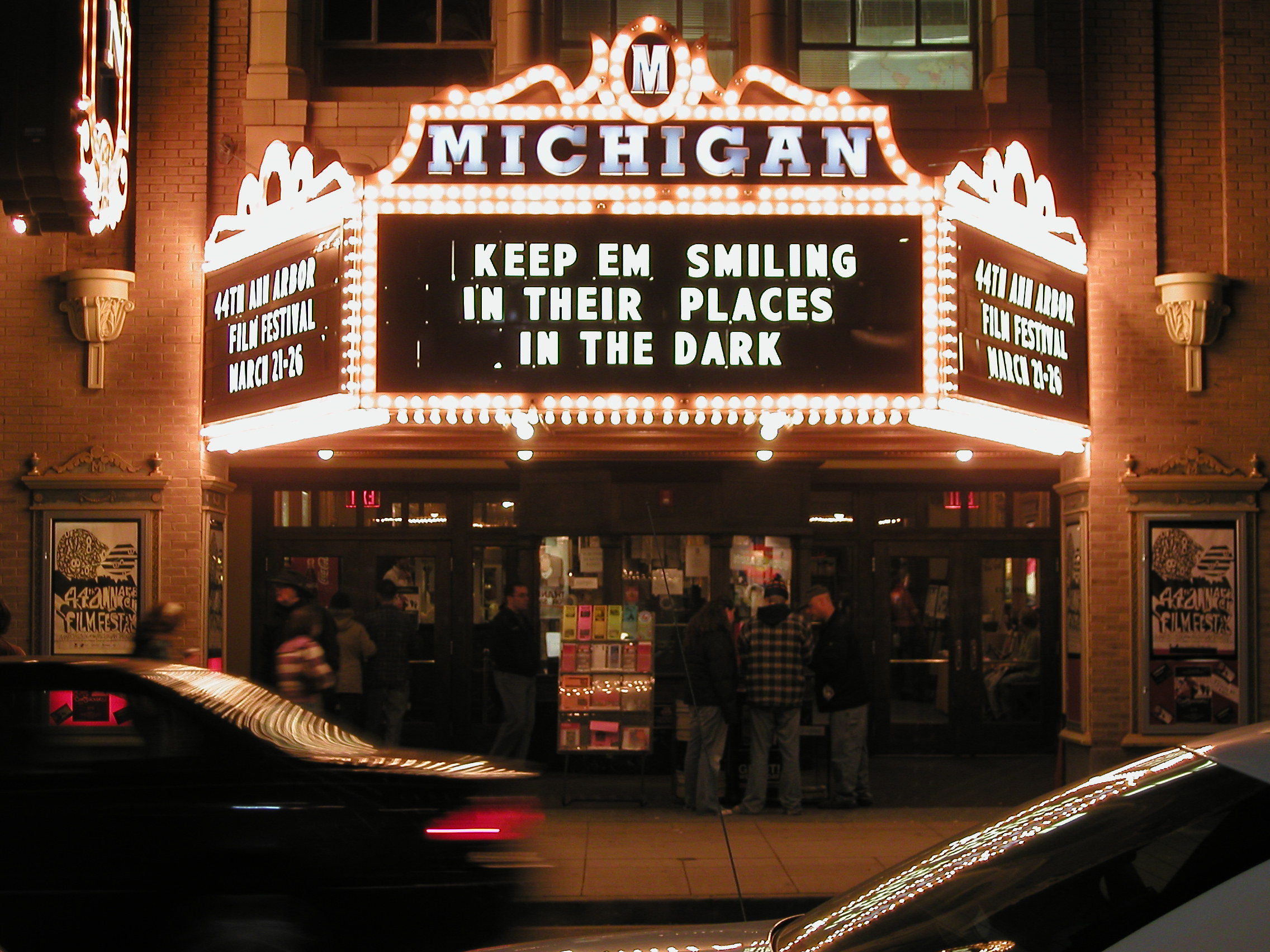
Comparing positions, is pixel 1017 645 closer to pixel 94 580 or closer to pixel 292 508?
pixel 292 508

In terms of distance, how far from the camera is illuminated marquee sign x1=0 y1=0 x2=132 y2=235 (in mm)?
9453

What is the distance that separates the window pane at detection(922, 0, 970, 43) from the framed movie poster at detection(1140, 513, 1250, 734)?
15.4 ft

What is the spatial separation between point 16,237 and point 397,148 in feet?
12.8

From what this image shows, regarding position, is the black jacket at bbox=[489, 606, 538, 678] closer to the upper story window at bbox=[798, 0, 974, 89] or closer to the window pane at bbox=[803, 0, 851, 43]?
the upper story window at bbox=[798, 0, 974, 89]

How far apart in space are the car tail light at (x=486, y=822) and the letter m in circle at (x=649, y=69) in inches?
234

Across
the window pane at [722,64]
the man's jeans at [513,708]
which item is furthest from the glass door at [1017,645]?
the window pane at [722,64]

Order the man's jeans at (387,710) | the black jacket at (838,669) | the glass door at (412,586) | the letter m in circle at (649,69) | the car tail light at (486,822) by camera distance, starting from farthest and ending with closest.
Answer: the glass door at (412,586) < the man's jeans at (387,710) < the black jacket at (838,669) < the letter m in circle at (649,69) < the car tail light at (486,822)

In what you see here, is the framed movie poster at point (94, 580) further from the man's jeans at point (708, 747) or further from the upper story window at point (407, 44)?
the man's jeans at point (708, 747)

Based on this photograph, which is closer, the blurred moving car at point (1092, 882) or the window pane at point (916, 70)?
the blurred moving car at point (1092, 882)

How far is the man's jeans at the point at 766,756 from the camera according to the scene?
448 inches

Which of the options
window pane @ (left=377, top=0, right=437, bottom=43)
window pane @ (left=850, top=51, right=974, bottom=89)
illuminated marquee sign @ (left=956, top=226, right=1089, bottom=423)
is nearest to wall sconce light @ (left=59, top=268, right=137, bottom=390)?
window pane @ (left=377, top=0, right=437, bottom=43)

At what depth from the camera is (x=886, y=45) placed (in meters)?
12.3

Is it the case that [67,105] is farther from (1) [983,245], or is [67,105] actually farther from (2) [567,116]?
(1) [983,245]

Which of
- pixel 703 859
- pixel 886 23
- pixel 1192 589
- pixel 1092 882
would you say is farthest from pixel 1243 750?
pixel 886 23
